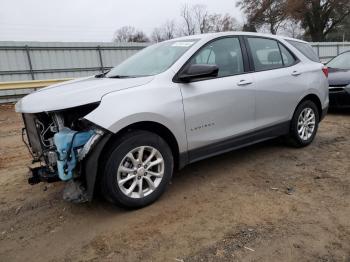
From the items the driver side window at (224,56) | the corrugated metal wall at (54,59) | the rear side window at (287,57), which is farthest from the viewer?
the corrugated metal wall at (54,59)

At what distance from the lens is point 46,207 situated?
3.62m

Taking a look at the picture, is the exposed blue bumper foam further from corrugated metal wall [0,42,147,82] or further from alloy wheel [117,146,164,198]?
corrugated metal wall [0,42,147,82]

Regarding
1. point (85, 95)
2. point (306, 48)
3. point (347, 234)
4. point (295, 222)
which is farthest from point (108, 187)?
point (306, 48)

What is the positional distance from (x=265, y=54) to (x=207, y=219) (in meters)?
2.57

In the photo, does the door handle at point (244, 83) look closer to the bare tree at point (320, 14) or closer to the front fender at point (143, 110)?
the front fender at point (143, 110)

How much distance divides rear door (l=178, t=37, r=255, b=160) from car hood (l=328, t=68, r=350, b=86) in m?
4.35

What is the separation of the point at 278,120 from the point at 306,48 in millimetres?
1531

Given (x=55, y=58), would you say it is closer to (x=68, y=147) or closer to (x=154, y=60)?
(x=154, y=60)

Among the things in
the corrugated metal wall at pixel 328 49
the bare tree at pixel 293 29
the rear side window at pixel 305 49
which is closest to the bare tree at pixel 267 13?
the bare tree at pixel 293 29

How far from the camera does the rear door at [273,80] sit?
14.5 ft

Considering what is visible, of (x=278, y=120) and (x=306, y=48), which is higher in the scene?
(x=306, y=48)

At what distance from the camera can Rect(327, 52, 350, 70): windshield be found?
332 inches

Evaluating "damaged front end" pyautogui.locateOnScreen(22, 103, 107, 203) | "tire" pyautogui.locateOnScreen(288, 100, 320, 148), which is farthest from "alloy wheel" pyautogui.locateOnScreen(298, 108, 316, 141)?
"damaged front end" pyautogui.locateOnScreen(22, 103, 107, 203)

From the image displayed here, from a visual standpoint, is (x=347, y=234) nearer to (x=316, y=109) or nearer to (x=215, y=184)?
(x=215, y=184)
